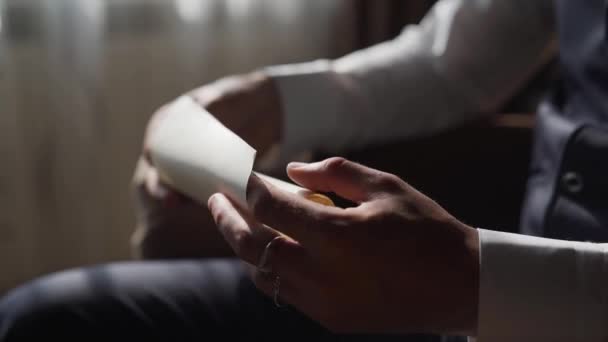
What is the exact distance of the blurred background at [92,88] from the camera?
1313 mm

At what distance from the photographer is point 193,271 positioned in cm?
72

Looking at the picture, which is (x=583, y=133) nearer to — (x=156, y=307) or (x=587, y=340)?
(x=587, y=340)

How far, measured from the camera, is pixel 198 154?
57cm

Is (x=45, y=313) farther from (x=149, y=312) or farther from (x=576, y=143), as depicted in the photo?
(x=576, y=143)

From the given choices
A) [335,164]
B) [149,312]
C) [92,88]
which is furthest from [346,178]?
[92,88]

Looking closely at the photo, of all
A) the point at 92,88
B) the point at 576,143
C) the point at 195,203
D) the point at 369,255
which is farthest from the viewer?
the point at 92,88

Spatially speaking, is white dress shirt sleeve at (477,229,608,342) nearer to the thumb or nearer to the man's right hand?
the thumb

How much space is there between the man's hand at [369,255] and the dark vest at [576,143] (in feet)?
0.86

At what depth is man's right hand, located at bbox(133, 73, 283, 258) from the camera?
0.77 m

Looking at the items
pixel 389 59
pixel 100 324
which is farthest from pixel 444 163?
pixel 100 324

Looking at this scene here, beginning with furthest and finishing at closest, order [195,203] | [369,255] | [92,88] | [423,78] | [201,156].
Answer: [92,88]
[423,78]
[195,203]
[201,156]
[369,255]

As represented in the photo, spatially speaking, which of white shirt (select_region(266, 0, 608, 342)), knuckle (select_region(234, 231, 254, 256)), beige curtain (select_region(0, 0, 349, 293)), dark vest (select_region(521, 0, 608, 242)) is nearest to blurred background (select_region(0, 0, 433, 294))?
beige curtain (select_region(0, 0, 349, 293))

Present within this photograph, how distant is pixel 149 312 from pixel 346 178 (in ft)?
1.07

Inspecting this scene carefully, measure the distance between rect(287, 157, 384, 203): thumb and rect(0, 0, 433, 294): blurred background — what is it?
1018 mm
